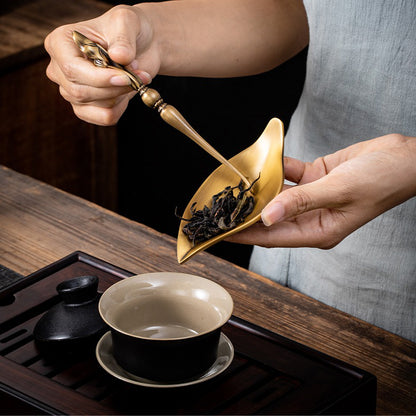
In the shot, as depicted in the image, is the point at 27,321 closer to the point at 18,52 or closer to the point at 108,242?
the point at 108,242

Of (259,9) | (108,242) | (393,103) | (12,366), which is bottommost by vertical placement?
(108,242)

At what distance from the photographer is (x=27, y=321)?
98 centimetres

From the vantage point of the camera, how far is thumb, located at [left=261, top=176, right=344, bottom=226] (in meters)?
0.96

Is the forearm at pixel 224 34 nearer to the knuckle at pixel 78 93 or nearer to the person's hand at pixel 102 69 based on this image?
the person's hand at pixel 102 69

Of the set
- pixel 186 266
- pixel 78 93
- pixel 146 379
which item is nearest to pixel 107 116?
pixel 78 93

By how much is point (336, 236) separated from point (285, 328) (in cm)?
18

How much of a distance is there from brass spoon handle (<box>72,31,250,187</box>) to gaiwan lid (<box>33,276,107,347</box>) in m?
0.32

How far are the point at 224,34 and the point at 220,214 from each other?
0.51m

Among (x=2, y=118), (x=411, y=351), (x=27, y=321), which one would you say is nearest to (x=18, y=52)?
(x=2, y=118)

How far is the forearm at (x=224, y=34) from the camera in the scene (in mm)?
1385

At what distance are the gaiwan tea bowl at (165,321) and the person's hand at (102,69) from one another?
0.39 metres

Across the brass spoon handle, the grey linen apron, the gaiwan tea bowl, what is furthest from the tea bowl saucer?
the grey linen apron

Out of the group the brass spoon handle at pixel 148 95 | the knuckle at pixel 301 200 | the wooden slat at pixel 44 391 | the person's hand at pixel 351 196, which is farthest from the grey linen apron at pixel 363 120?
the wooden slat at pixel 44 391

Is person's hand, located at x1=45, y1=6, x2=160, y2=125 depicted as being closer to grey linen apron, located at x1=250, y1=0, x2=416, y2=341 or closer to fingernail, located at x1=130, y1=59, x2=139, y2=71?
fingernail, located at x1=130, y1=59, x2=139, y2=71
